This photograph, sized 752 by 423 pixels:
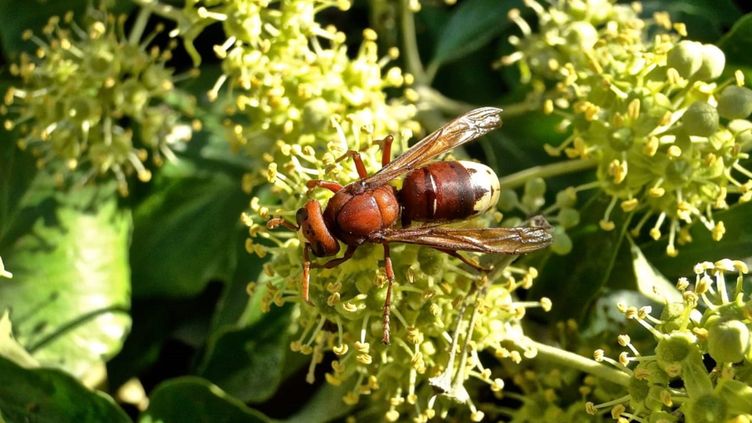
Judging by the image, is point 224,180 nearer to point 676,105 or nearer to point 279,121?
point 279,121

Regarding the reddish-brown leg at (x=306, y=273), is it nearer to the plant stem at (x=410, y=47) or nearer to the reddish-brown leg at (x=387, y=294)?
the reddish-brown leg at (x=387, y=294)

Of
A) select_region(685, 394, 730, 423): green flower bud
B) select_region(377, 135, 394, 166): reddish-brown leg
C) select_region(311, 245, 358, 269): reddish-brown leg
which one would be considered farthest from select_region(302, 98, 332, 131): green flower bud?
select_region(685, 394, 730, 423): green flower bud

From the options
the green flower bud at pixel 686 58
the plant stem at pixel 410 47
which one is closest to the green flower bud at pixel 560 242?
the green flower bud at pixel 686 58

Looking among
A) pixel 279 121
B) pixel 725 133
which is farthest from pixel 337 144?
pixel 725 133

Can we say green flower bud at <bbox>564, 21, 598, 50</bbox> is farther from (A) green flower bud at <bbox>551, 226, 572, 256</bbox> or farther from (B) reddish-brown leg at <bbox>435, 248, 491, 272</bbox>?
(B) reddish-brown leg at <bbox>435, 248, 491, 272</bbox>

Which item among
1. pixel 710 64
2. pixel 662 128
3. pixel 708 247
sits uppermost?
pixel 710 64

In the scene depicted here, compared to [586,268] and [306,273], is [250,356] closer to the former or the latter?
[306,273]

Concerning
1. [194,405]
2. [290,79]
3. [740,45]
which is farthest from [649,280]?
[194,405]
